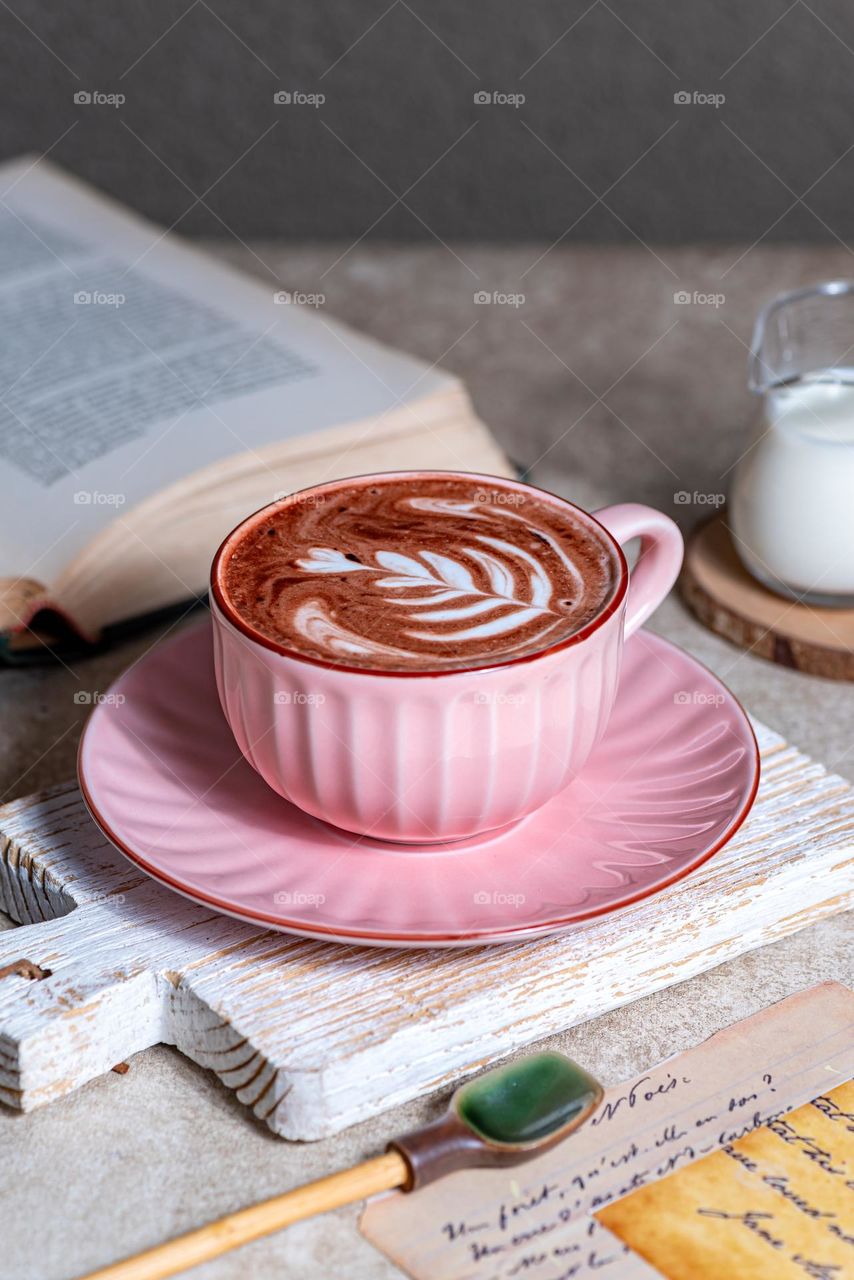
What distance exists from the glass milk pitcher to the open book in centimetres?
19

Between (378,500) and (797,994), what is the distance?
310 mm

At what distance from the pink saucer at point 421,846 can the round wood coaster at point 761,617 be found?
18 centimetres

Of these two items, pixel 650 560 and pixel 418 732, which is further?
pixel 650 560

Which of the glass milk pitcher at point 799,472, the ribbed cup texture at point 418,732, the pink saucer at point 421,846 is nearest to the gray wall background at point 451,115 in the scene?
the glass milk pitcher at point 799,472

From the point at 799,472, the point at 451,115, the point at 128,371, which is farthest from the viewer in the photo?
the point at 451,115

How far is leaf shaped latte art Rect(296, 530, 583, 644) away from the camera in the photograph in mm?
613

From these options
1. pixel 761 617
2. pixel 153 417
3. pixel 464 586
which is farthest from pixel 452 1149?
pixel 153 417

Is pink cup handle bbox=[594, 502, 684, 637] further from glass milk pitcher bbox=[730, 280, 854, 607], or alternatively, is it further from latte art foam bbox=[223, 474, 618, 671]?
glass milk pitcher bbox=[730, 280, 854, 607]

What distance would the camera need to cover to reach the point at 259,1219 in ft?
1.68

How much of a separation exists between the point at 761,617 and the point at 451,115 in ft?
3.55

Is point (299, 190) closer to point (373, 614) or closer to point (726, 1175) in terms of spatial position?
point (373, 614)

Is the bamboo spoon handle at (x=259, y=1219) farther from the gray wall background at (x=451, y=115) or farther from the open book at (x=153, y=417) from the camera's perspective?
the gray wall background at (x=451, y=115)

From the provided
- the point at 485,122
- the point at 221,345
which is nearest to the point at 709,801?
the point at 221,345

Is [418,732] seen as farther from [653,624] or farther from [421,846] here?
[653,624]
